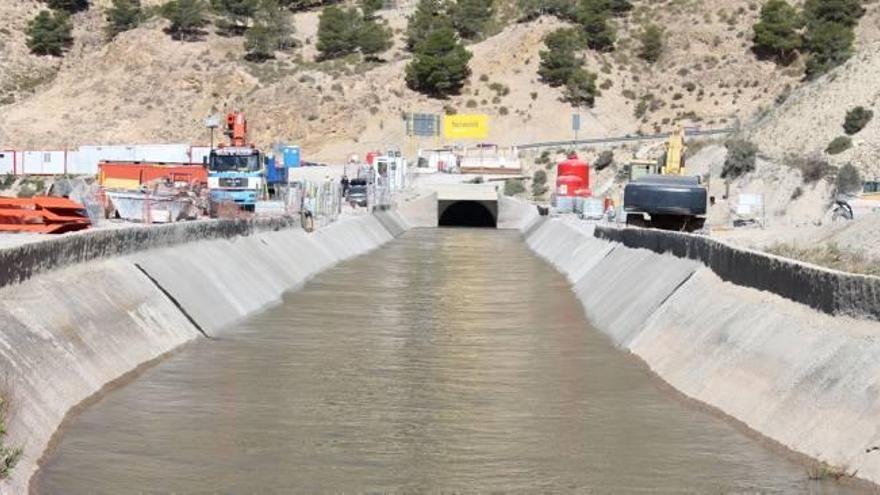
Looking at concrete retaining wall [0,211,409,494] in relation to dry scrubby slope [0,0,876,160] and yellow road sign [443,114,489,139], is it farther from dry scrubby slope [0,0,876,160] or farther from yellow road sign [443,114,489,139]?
dry scrubby slope [0,0,876,160]

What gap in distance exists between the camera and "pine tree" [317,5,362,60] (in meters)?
178

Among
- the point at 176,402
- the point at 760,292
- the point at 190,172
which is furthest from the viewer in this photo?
the point at 190,172

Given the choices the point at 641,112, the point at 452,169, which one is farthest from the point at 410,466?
the point at 641,112

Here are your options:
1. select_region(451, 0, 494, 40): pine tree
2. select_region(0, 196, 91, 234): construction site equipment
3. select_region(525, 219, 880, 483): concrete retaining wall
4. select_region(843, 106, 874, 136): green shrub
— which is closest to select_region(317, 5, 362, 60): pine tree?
select_region(451, 0, 494, 40): pine tree

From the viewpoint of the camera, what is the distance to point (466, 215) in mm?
123500

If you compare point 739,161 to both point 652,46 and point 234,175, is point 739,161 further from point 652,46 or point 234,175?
point 652,46

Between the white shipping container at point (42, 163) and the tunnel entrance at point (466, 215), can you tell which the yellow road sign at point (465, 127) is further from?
the white shipping container at point (42, 163)

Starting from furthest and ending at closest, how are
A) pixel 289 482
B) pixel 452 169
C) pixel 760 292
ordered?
pixel 452 169 → pixel 760 292 → pixel 289 482

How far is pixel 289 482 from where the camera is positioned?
17719 millimetres

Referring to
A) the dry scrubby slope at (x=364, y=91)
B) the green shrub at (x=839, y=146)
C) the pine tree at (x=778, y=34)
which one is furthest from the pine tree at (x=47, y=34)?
the green shrub at (x=839, y=146)

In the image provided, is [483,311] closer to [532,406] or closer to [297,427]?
[532,406]

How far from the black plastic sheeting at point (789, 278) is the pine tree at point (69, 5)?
171927mm

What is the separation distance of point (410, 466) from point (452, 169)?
117058 millimetres

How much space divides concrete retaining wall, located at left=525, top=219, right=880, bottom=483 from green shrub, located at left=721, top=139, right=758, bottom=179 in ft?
165
